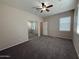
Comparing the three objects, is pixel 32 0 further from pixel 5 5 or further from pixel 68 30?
pixel 68 30

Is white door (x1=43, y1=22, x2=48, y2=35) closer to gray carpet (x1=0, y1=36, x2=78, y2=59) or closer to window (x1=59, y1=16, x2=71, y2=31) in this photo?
window (x1=59, y1=16, x2=71, y2=31)

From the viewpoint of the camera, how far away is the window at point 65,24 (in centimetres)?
602

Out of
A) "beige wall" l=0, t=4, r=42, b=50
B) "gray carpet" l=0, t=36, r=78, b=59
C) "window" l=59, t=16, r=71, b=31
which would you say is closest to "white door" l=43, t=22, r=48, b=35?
"window" l=59, t=16, r=71, b=31

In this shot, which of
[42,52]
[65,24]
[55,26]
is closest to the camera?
[42,52]

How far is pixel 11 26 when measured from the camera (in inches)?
159

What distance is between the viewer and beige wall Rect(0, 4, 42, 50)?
3515 mm

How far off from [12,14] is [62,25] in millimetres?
5022

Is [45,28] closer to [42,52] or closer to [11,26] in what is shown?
[11,26]

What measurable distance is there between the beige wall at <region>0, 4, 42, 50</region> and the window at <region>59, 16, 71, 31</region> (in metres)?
3.85

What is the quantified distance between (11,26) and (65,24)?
5.15 metres

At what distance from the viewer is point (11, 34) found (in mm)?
4039

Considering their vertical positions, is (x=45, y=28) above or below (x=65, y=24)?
below

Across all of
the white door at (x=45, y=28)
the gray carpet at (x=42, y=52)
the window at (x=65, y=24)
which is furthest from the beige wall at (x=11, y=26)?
the window at (x=65, y=24)

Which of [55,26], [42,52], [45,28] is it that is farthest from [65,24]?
[42,52]
